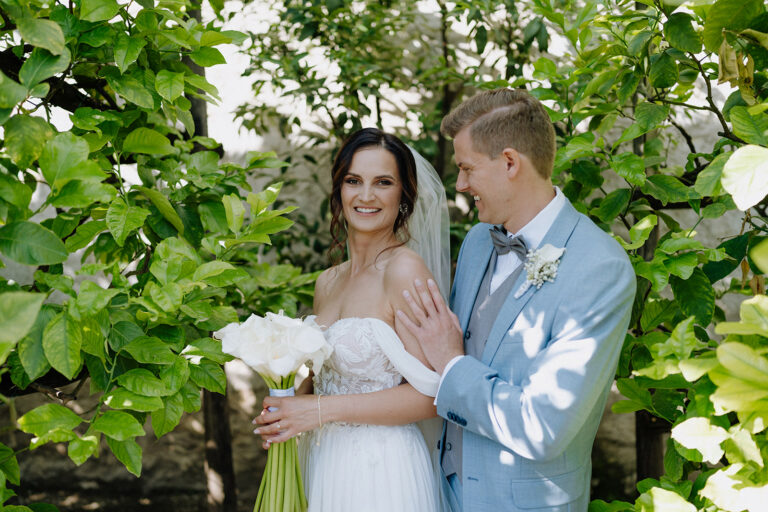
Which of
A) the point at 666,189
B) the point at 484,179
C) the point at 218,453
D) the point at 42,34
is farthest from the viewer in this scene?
the point at 218,453

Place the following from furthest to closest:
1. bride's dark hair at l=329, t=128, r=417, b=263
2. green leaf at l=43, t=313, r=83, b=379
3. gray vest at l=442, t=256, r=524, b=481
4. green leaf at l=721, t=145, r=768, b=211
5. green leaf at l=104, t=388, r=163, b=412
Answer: bride's dark hair at l=329, t=128, r=417, b=263
gray vest at l=442, t=256, r=524, b=481
green leaf at l=104, t=388, r=163, b=412
green leaf at l=43, t=313, r=83, b=379
green leaf at l=721, t=145, r=768, b=211

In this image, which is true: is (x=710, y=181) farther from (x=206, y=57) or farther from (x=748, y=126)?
(x=206, y=57)

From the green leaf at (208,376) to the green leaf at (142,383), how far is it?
0.46 feet

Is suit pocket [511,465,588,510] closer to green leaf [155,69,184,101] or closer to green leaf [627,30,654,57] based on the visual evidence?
green leaf [627,30,654,57]

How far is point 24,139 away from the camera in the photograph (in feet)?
4.42

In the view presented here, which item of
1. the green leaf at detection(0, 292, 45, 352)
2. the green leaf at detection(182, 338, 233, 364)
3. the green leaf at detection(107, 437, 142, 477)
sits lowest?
the green leaf at detection(107, 437, 142, 477)

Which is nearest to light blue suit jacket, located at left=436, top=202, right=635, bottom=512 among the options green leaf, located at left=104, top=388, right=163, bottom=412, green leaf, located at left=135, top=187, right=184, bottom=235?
Answer: green leaf, located at left=104, top=388, right=163, bottom=412

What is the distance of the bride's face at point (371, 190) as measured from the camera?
2246 millimetres

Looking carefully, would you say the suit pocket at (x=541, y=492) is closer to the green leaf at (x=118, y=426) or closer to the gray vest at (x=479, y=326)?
the gray vest at (x=479, y=326)

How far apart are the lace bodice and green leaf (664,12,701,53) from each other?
46.8 inches

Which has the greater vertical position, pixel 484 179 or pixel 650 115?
pixel 650 115

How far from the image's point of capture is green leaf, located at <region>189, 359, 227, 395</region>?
1.60 m

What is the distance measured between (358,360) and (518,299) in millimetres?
570

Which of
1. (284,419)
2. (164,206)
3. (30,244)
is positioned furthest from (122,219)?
(284,419)
